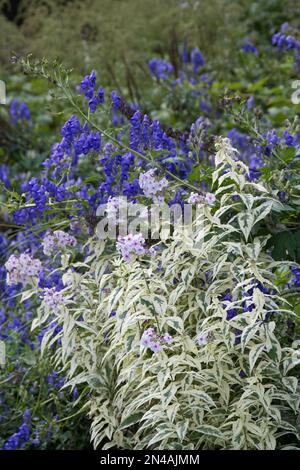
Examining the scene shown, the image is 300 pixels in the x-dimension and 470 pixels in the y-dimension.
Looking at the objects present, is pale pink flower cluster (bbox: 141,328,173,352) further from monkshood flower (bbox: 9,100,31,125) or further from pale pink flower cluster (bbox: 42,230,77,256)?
monkshood flower (bbox: 9,100,31,125)

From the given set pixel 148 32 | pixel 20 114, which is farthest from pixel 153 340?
pixel 148 32

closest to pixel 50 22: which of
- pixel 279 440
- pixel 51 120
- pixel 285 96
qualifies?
pixel 51 120

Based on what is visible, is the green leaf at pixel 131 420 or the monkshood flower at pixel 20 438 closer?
the green leaf at pixel 131 420

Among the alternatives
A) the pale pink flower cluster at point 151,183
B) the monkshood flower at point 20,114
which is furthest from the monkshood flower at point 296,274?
the monkshood flower at point 20,114

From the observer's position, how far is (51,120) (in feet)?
23.1

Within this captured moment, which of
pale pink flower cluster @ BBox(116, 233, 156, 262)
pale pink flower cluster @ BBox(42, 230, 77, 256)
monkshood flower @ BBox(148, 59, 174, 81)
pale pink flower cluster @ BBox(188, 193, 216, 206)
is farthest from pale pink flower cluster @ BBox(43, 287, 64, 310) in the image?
monkshood flower @ BBox(148, 59, 174, 81)

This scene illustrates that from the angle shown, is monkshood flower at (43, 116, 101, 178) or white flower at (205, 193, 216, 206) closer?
white flower at (205, 193, 216, 206)

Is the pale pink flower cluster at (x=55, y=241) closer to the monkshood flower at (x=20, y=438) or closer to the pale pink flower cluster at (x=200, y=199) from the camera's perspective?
the pale pink flower cluster at (x=200, y=199)

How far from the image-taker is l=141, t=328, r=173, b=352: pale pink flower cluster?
246cm

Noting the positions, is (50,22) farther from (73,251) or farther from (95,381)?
(95,381)

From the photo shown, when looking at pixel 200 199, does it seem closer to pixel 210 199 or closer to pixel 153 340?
pixel 210 199

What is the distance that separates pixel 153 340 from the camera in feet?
8.09

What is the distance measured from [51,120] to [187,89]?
1559 millimetres

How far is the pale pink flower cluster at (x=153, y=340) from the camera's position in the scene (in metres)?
2.46
